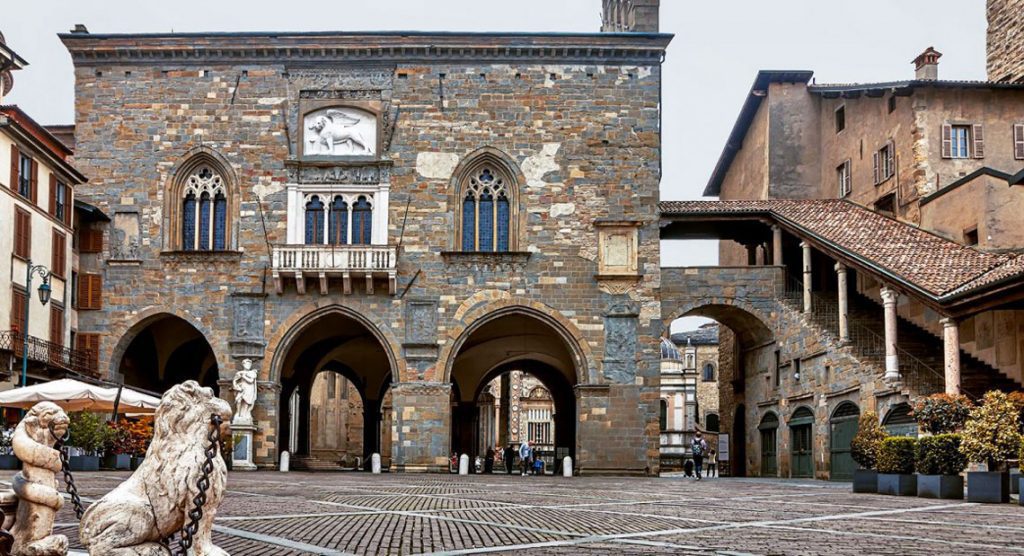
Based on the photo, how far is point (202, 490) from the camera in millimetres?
5148

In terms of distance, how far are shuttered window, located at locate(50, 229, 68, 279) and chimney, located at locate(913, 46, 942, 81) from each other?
85.7 ft

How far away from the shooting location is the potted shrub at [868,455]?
20.6 metres

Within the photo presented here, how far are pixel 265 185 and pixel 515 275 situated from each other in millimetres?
7292

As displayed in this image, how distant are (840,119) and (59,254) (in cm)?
2406

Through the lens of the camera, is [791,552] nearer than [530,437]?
Yes

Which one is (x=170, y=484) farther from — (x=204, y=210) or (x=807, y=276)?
(x=204, y=210)

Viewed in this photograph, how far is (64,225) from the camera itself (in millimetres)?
30750

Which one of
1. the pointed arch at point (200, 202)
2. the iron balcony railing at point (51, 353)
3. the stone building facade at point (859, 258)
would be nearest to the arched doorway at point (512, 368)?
the stone building facade at point (859, 258)

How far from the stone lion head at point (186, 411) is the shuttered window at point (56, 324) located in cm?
2689

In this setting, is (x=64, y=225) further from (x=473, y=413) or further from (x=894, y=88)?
(x=894, y=88)

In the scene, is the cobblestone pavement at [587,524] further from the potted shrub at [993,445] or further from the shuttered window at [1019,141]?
the shuttered window at [1019,141]

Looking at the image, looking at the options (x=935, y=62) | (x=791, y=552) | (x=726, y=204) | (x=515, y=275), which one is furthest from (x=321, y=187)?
(x=791, y=552)

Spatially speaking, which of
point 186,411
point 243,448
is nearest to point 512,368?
point 243,448

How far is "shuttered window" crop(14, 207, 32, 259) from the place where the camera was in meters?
27.9
